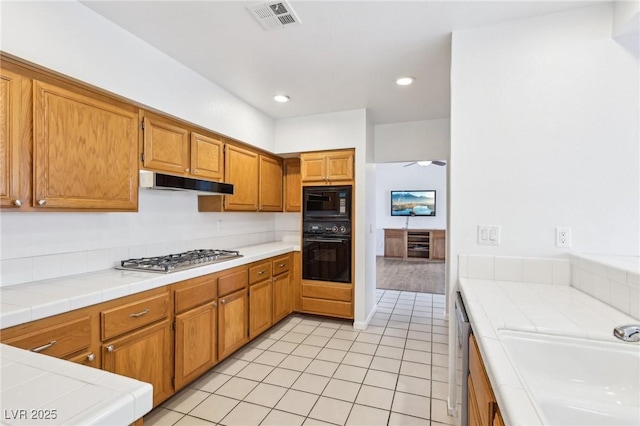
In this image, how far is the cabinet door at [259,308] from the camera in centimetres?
296

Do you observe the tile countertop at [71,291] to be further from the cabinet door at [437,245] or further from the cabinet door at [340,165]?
the cabinet door at [437,245]

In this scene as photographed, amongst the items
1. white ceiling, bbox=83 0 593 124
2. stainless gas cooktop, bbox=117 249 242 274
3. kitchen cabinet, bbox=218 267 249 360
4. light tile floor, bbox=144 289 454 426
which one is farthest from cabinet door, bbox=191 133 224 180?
light tile floor, bbox=144 289 454 426

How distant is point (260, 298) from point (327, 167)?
1634mm

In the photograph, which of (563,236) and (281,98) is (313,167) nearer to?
(281,98)

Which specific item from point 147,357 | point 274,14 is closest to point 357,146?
point 274,14

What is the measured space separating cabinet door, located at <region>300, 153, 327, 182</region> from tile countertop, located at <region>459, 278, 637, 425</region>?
216 centimetres

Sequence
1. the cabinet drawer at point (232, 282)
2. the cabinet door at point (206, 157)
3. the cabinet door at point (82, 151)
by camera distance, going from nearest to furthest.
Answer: the cabinet door at point (82, 151), the cabinet drawer at point (232, 282), the cabinet door at point (206, 157)

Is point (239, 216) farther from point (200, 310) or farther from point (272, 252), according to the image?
point (200, 310)

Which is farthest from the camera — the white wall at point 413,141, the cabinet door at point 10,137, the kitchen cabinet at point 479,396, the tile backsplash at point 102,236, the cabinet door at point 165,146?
the white wall at point 413,141

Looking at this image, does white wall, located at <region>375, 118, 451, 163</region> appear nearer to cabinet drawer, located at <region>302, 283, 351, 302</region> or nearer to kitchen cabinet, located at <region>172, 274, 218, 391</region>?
cabinet drawer, located at <region>302, 283, 351, 302</region>

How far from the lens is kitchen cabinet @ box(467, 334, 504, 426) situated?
89 centimetres

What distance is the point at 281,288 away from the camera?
3520mm

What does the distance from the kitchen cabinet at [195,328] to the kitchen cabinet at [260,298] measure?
505 millimetres

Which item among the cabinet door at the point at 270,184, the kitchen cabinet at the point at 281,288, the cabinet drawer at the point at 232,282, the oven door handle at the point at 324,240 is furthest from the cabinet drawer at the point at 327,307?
the cabinet door at the point at 270,184
